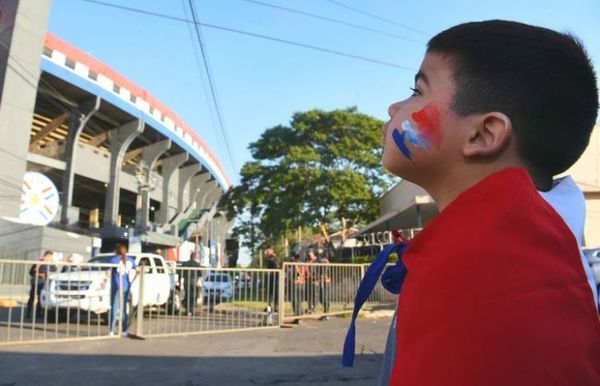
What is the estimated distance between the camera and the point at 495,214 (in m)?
0.80

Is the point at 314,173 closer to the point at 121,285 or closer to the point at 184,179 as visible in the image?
the point at 121,285

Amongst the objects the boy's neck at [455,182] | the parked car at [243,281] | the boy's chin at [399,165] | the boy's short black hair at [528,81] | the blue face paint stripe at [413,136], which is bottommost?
the parked car at [243,281]

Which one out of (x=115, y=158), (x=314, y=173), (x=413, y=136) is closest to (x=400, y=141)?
(x=413, y=136)

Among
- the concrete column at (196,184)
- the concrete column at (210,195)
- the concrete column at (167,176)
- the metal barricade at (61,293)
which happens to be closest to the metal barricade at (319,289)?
the metal barricade at (61,293)

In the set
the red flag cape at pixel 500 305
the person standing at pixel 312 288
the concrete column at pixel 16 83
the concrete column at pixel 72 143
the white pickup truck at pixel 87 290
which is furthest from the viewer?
the concrete column at pixel 72 143

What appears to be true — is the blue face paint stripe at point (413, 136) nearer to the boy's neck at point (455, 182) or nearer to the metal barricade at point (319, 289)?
the boy's neck at point (455, 182)

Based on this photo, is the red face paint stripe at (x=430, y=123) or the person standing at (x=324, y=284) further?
the person standing at (x=324, y=284)

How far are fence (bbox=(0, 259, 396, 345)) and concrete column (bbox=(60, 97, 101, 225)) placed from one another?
746 inches

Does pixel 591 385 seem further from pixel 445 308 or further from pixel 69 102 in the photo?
pixel 69 102

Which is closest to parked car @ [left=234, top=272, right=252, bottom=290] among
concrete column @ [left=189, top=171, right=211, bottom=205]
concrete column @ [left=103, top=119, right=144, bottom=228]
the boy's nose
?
the boy's nose

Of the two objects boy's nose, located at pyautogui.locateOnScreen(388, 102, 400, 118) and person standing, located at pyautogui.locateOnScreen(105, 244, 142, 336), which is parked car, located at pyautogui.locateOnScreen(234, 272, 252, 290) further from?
boy's nose, located at pyautogui.locateOnScreen(388, 102, 400, 118)

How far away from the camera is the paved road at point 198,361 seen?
21.3 feet

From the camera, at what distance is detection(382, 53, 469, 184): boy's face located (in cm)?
104

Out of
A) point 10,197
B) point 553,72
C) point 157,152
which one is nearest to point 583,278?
point 553,72
